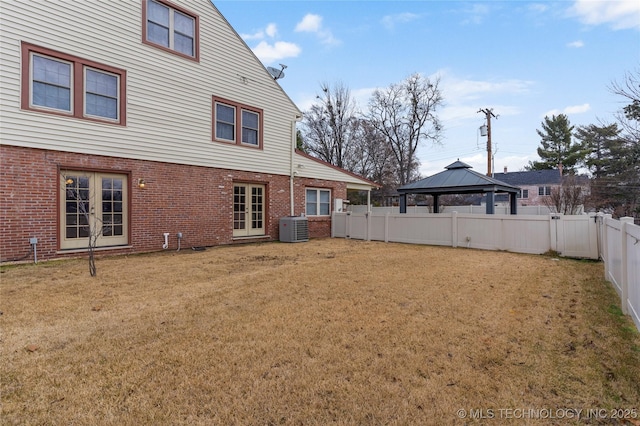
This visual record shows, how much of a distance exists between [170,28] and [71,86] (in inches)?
135

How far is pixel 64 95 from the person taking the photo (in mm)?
7551

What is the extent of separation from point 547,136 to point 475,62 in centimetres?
3290

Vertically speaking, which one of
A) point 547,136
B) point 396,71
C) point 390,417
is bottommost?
point 390,417

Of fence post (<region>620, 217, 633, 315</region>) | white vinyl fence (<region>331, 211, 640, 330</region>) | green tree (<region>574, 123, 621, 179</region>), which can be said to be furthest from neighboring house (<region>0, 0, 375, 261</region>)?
green tree (<region>574, 123, 621, 179</region>)

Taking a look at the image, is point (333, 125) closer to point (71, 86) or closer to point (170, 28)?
point (170, 28)

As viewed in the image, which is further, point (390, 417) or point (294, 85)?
point (294, 85)

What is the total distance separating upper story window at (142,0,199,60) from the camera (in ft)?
29.8

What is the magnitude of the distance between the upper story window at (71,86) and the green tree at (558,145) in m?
42.5

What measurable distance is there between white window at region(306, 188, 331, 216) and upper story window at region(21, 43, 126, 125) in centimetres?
732

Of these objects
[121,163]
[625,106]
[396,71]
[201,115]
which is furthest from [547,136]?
[121,163]

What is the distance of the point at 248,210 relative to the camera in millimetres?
11547

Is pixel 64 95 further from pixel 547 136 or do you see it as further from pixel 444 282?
pixel 547 136

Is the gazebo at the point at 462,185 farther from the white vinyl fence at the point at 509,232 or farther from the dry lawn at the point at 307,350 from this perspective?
the dry lawn at the point at 307,350

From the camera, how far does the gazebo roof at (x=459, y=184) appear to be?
11945mm
